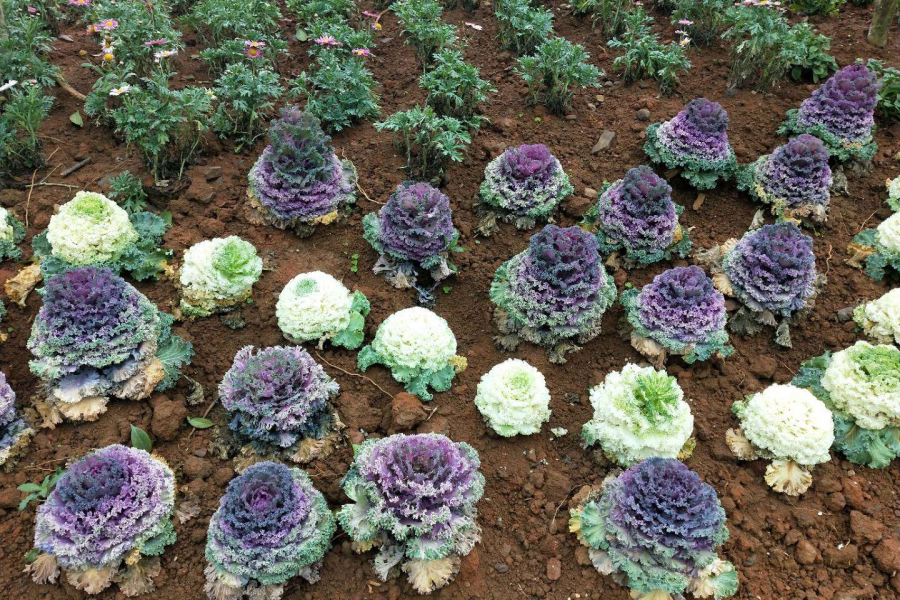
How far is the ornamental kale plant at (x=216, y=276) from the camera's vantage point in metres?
4.56

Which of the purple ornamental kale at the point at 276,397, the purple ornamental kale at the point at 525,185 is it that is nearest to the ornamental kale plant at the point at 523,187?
the purple ornamental kale at the point at 525,185

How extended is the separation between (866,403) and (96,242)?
5116mm

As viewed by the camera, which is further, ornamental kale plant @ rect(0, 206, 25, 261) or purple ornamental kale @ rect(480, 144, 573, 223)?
purple ornamental kale @ rect(480, 144, 573, 223)

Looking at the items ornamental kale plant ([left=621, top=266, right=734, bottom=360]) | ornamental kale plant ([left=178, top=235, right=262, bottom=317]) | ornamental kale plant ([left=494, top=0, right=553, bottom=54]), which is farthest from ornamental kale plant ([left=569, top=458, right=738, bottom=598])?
ornamental kale plant ([left=494, top=0, right=553, bottom=54])

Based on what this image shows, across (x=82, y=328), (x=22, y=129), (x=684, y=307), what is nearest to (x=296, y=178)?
(x=82, y=328)

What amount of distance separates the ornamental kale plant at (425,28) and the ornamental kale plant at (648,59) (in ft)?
5.26

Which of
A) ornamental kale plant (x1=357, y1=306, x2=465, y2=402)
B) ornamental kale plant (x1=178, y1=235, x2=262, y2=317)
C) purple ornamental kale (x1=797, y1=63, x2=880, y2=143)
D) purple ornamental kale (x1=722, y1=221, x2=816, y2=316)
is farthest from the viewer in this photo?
purple ornamental kale (x1=797, y1=63, x2=880, y2=143)

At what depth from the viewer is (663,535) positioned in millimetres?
3482

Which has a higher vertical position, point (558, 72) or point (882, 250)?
point (558, 72)

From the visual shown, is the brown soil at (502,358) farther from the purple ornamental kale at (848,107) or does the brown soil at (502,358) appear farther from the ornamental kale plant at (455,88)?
the purple ornamental kale at (848,107)

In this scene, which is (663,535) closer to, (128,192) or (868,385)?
(868,385)

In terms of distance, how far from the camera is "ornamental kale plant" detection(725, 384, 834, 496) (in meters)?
4.00

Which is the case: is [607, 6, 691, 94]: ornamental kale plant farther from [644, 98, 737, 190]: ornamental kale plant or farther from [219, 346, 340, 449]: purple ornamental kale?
[219, 346, 340, 449]: purple ornamental kale

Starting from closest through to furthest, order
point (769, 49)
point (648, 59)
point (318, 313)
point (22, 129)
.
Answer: point (318, 313) → point (22, 129) → point (769, 49) → point (648, 59)
